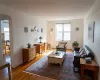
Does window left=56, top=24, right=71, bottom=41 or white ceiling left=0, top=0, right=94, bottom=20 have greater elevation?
white ceiling left=0, top=0, right=94, bottom=20

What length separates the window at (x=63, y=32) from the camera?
8.22m

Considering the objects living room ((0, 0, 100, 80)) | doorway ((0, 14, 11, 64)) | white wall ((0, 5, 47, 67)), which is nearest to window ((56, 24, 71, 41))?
living room ((0, 0, 100, 80))

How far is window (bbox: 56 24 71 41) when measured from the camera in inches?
324

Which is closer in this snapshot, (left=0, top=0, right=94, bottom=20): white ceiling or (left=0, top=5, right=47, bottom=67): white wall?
(left=0, top=0, right=94, bottom=20): white ceiling

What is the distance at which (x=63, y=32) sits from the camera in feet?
27.3

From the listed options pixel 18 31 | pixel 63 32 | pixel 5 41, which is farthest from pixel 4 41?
pixel 63 32

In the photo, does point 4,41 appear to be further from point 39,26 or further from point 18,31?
point 18,31

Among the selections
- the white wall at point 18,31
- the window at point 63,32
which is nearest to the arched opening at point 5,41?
the white wall at point 18,31

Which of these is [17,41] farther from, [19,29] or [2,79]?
[2,79]

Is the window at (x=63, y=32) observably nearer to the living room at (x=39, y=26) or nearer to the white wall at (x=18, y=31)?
the living room at (x=39, y=26)

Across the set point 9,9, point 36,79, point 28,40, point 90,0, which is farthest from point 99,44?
point 28,40

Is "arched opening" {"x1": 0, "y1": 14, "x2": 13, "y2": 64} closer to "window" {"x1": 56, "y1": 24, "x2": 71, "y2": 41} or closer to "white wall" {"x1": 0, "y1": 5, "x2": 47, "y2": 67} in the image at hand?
"white wall" {"x1": 0, "y1": 5, "x2": 47, "y2": 67}

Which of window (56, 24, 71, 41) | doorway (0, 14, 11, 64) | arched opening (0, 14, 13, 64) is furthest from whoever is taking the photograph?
window (56, 24, 71, 41)

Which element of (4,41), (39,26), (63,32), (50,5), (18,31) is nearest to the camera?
(50,5)
